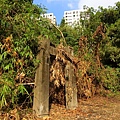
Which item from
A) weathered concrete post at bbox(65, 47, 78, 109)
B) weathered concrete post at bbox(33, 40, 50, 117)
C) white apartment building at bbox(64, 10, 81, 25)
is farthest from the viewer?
white apartment building at bbox(64, 10, 81, 25)

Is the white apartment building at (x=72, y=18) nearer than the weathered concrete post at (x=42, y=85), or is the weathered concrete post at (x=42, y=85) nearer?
the weathered concrete post at (x=42, y=85)

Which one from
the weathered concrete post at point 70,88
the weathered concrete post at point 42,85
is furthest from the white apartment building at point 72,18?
the weathered concrete post at point 42,85

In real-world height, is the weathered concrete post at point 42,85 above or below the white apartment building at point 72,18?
below

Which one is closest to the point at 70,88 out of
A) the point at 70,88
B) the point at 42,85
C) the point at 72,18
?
the point at 70,88

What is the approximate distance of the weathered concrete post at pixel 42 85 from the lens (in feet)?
12.0

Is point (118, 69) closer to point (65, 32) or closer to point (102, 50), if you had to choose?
point (102, 50)

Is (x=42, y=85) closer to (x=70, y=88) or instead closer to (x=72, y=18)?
(x=70, y=88)

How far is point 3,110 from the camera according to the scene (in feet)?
10.9

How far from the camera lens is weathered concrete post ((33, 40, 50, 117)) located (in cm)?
365

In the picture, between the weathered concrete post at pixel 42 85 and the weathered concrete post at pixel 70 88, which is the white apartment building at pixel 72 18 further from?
the weathered concrete post at pixel 42 85

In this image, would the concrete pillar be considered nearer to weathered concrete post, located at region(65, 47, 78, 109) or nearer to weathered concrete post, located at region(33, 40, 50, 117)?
weathered concrete post, located at region(65, 47, 78, 109)

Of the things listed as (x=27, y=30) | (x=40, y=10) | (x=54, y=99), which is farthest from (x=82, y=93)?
(x=27, y=30)

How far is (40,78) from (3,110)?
0.79m

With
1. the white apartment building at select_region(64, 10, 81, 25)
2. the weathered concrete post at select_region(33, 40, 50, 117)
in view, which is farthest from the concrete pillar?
the white apartment building at select_region(64, 10, 81, 25)
